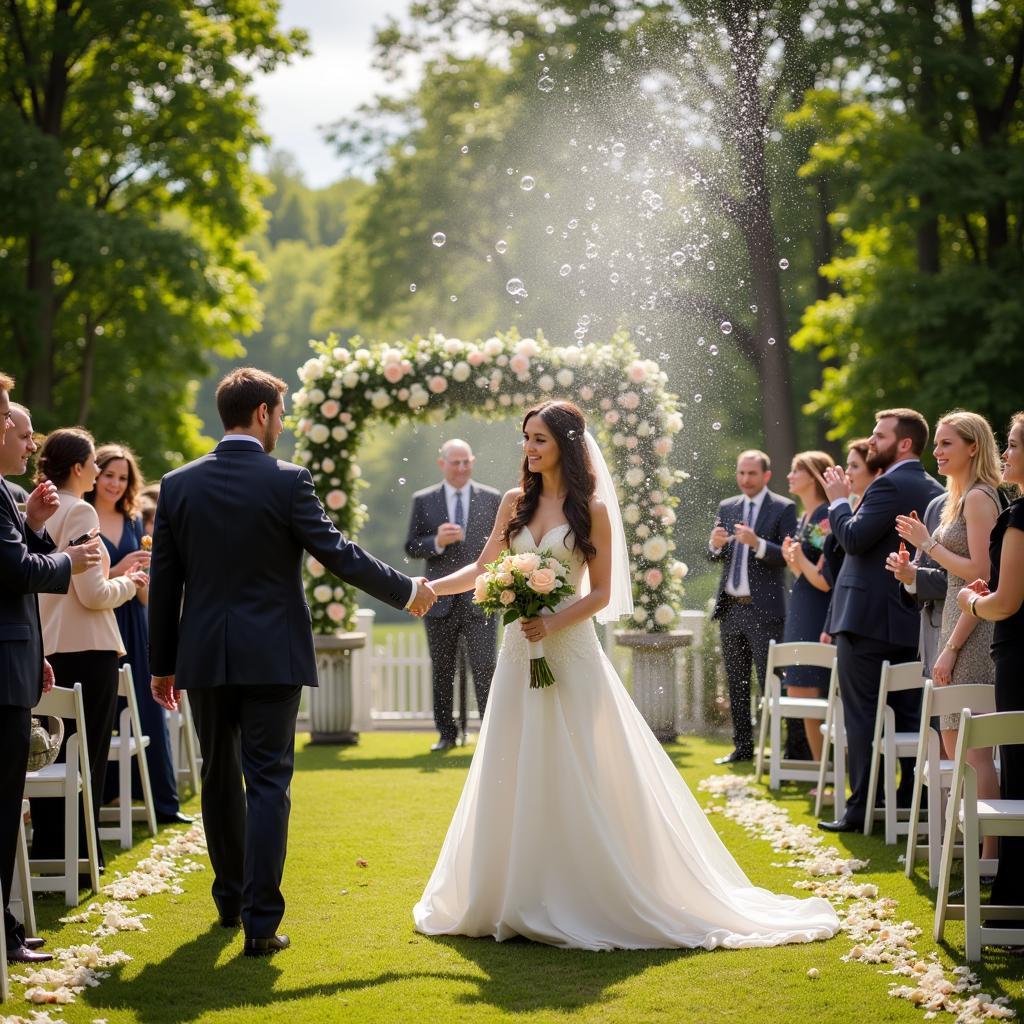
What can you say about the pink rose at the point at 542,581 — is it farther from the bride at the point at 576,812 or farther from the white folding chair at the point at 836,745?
the white folding chair at the point at 836,745

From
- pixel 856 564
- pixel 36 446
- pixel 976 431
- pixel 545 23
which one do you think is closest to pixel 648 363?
pixel 856 564

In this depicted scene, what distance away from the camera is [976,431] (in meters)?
6.43

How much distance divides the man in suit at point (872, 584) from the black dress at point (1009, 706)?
2.26 m

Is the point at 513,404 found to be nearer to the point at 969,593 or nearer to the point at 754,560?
the point at 754,560

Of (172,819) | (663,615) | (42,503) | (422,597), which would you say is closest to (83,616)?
(42,503)

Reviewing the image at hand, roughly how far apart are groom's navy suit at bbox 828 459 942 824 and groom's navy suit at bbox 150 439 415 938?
340cm

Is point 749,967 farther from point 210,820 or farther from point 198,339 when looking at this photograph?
point 198,339

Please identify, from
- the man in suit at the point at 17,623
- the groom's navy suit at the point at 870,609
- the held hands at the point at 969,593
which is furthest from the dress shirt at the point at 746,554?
the man in suit at the point at 17,623

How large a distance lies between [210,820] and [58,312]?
16772 mm

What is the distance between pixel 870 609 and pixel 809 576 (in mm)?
1839

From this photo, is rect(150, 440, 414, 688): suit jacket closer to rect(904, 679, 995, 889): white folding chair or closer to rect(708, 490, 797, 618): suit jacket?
rect(904, 679, 995, 889): white folding chair

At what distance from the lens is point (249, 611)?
17.9 ft

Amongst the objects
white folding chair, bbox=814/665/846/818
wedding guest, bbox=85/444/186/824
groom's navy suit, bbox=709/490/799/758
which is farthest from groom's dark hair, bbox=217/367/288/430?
groom's navy suit, bbox=709/490/799/758

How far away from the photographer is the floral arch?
12.7m
